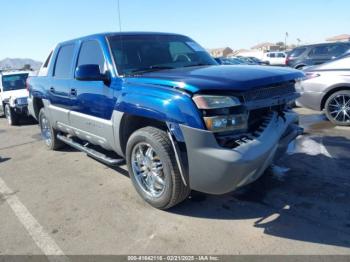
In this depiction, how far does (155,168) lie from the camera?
3756mm

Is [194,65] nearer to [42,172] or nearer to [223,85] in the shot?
[223,85]

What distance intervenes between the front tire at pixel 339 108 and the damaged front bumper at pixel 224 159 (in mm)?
4407

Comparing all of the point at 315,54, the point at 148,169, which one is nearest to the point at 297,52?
the point at 315,54

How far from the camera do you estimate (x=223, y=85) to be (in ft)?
10.1

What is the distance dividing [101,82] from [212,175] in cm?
198

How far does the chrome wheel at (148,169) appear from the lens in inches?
147

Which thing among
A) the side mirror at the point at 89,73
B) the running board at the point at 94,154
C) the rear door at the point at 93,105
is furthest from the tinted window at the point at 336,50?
the side mirror at the point at 89,73

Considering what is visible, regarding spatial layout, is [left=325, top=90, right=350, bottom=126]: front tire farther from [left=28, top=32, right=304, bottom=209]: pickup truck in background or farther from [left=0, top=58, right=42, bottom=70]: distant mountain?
[left=0, top=58, right=42, bottom=70]: distant mountain

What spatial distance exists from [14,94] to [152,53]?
26.7 feet

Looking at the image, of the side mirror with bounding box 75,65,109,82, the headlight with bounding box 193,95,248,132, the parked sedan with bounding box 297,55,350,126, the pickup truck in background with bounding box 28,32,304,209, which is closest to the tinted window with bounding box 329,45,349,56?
the parked sedan with bounding box 297,55,350,126

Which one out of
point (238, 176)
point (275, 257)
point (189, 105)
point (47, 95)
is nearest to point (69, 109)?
point (47, 95)

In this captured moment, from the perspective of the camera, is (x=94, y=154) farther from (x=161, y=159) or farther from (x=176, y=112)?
(x=176, y=112)

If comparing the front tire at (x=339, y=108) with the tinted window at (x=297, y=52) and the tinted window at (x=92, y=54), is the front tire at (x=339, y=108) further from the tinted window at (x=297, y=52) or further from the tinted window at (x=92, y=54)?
the tinted window at (x=297, y=52)

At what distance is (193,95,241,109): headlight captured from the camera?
3.03 meters
